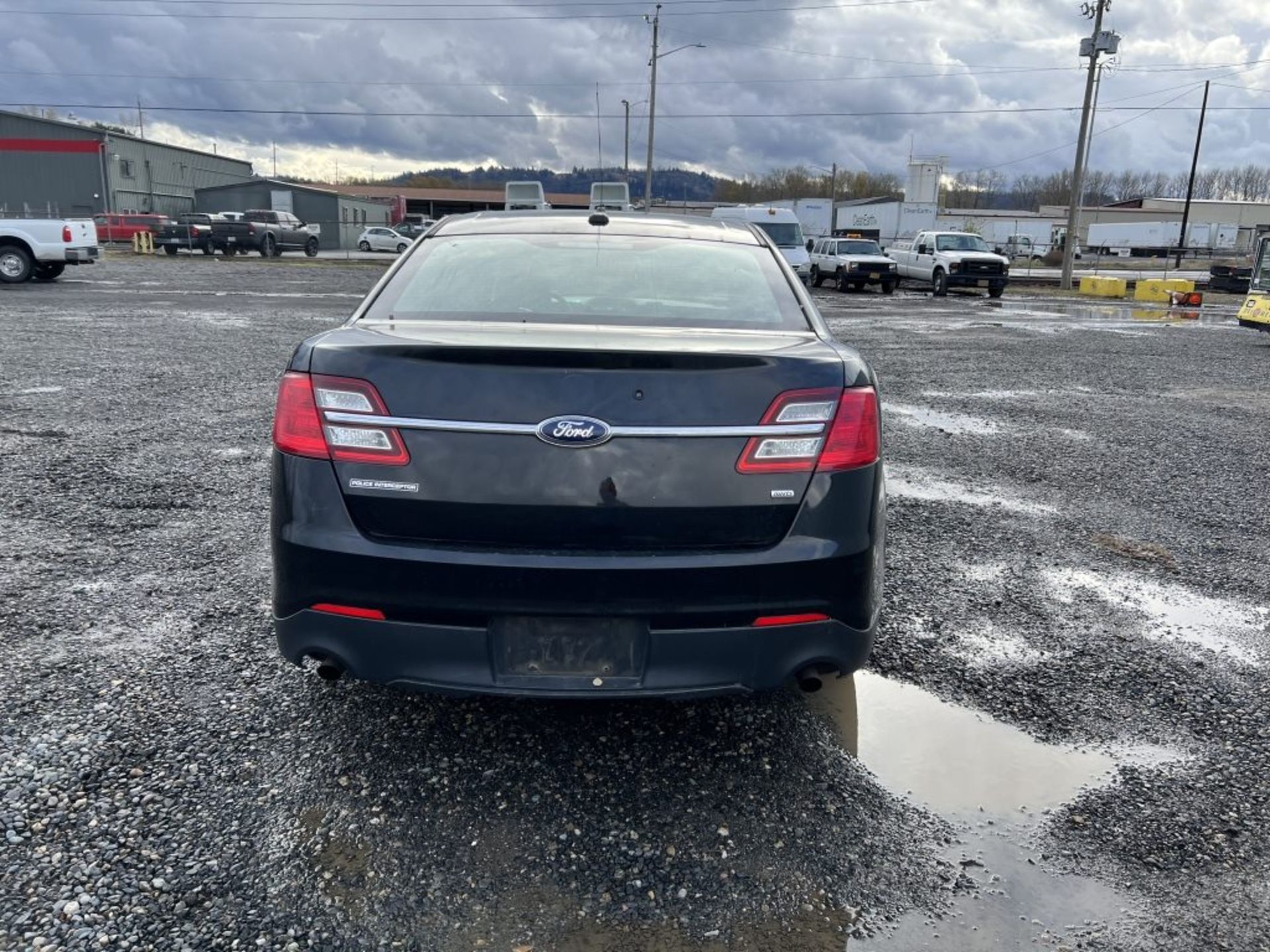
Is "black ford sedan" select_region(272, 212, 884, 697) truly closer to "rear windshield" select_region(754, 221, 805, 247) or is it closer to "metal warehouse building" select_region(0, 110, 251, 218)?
"rear windshield" select_region(754, 221, 805, 247)

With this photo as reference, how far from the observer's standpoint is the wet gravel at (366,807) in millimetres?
2289

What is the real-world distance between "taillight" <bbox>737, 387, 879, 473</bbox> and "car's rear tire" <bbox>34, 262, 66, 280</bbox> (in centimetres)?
2316

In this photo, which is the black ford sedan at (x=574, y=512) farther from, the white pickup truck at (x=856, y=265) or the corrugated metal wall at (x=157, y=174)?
the corrugated metal wall at (x=157, y=174)

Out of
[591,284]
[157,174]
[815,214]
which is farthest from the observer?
[157,174]

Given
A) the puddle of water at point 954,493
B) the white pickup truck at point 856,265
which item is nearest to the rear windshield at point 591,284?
the puddle of water at point 954,493

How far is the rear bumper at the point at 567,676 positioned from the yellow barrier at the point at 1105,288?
110ft

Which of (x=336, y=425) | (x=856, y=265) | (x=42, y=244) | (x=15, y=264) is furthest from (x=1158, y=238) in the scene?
(x=336, y=425)

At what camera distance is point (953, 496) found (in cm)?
616

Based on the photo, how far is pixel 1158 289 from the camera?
3131 cm

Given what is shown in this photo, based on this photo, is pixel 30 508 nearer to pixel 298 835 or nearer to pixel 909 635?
pixel 298 835

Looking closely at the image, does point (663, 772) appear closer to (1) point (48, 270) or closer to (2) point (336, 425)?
(2) point (336, 425)

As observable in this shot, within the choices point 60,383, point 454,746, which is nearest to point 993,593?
point 454,746

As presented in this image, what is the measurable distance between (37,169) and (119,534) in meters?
61.8

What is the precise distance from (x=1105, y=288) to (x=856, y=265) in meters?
9.18
